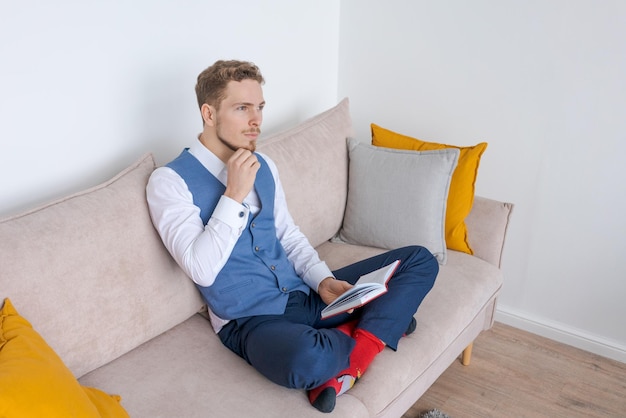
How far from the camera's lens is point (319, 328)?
6.12 ft

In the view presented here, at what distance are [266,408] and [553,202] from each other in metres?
1.51

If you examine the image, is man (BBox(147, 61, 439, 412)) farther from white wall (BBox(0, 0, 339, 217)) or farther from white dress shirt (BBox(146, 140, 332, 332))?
white wall (BBox(0, 0, 339, 217))

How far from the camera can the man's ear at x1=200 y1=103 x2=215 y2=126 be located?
1.81m

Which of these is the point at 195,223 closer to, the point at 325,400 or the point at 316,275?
the point at 316,275

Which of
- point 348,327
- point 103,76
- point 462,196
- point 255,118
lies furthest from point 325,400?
point 103,76

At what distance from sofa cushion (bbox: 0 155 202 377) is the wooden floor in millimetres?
980

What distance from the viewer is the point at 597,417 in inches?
87.0

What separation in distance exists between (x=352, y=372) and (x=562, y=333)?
131cm

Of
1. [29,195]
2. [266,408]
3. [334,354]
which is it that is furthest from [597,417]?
[29,195]

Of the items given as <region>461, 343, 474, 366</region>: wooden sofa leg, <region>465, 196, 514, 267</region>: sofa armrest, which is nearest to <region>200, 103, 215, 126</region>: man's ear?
<region>465, 196, 514, 267</region>: sofa armrest

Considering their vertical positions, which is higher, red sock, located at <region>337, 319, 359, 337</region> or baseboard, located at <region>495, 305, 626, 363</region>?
red sock, located at <region>337, 319, 359, 337</region>

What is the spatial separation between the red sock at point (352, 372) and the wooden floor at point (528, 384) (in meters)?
0.57

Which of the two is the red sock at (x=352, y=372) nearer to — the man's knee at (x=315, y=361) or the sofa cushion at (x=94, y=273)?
the man's knee at (x=315, y=361)

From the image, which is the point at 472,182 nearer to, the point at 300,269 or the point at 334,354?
the point at 300,269
